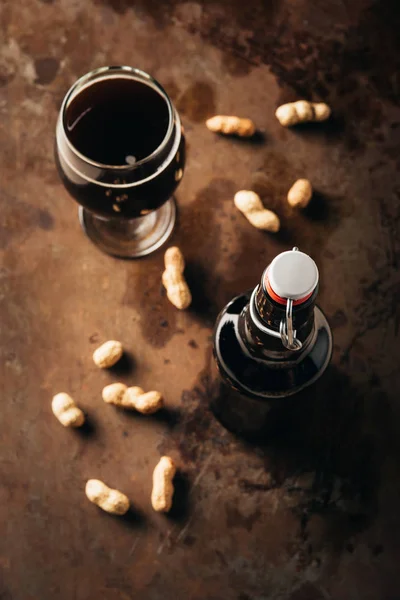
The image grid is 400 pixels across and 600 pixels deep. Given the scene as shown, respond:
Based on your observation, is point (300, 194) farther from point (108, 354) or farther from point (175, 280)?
point (108, 354)

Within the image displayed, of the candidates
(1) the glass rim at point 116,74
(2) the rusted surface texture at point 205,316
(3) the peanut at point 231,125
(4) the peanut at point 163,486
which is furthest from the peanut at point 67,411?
(3) the peanut at point 231,125

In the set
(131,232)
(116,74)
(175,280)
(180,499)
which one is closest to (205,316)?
(175,280)

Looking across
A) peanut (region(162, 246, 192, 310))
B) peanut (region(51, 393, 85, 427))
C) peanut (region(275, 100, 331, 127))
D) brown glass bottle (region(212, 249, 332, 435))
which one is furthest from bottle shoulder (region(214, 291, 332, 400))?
peanut (region(275, 100, 331, 127))

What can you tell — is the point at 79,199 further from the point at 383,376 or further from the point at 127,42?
the point at 383,376

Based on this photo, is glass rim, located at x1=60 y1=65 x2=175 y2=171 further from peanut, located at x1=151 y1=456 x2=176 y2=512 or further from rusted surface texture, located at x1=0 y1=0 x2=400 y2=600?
peanut, located at x1=151 y1=456 x2=176 y2=512

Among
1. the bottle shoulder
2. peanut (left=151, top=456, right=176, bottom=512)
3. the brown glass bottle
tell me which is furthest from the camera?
peanut (left=151, top=456, right=176, bottom=512)
